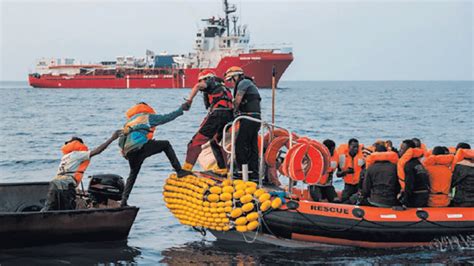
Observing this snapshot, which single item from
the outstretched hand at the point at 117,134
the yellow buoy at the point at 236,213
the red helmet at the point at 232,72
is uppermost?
the red helmet at the point at 232,72

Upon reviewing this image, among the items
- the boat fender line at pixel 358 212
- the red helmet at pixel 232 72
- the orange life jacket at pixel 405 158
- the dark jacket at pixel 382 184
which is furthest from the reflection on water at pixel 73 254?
the orange life jacket at pixel 405 158

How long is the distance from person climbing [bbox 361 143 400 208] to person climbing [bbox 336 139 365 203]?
939 millimetres

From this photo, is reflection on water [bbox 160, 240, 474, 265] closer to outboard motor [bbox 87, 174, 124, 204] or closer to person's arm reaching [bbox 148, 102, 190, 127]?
outboard motor [bbox 87, 174, 124, 204]

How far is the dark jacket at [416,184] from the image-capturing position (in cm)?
1045

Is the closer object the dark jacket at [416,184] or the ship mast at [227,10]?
the dark jacket at [416,184]

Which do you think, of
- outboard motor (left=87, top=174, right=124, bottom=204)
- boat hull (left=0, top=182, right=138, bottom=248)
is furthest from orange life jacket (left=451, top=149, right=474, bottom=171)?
outboard motor (left=87, top=174, right=124, bottom=204)

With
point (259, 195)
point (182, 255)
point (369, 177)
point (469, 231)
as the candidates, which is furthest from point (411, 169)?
point (182, 255)

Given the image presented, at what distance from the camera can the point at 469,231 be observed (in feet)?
35.0

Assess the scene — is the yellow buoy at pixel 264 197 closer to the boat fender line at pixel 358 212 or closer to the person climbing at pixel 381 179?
the boat fender line at pixel 358 212

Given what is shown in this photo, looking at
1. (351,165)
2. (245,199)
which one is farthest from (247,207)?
(351,165)

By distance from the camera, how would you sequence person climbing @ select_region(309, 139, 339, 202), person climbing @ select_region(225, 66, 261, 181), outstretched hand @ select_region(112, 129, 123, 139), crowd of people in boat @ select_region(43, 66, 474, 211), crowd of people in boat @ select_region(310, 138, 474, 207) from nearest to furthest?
1. crowd of people in boat @ select_region(310, 138, 474, 207)
2. crowd of people in boat @ select_region(43, 66, 474, 211)
3. outstretched hand @ select_region(112, 129, 123, 139)
4. person climbing @ select_region(225, 66, 261, 181)
5. person climbing @ select_region(309, 139, 339, 202)

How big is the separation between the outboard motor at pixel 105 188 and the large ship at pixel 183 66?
2458 inches

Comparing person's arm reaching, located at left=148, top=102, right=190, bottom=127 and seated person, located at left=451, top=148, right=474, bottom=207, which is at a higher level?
person's arm reaching, located at left=148, top=102, right=190, bottom=127

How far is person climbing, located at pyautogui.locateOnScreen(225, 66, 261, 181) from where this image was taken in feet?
36.4
